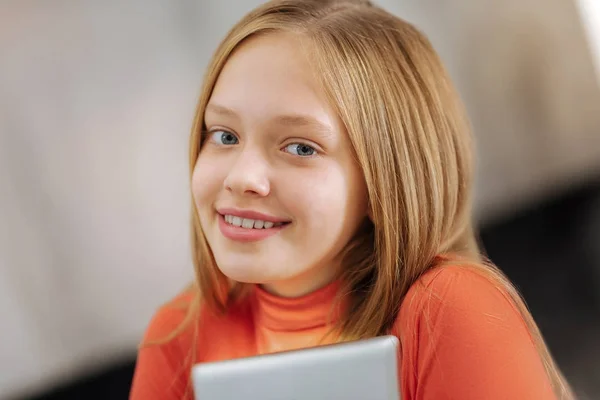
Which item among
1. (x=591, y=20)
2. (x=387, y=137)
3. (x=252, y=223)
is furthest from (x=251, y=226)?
(x=591, y=20)

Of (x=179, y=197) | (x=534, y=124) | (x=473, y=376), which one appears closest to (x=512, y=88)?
(x=534, y=124)

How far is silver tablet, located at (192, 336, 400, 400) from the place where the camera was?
40cm

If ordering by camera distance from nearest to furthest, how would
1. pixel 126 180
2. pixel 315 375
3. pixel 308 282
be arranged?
pixel 315 375 → pixel 308 282 → pixel 126 180

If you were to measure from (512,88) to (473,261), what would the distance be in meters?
0.44

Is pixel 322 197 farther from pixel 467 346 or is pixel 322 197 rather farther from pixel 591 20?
pixel 591 20

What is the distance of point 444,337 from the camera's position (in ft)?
1.42

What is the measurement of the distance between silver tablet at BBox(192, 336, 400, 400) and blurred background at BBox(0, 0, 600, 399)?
14.4 inches

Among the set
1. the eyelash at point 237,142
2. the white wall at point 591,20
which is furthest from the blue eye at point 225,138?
the white wall at point 591,20

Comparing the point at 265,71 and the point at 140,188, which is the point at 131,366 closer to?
the point at 140,188

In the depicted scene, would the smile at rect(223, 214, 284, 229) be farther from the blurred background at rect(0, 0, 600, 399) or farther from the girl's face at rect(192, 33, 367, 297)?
the blurred background at rect(0, 0, 600, 399)

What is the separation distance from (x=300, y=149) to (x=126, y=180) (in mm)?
362

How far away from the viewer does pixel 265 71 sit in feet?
1.51

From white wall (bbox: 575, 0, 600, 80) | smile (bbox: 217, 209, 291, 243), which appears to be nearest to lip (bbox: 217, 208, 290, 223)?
smile (bbox: 217, 209, 291, 243)

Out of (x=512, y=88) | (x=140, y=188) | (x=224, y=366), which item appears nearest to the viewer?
(x=224, y=366)
